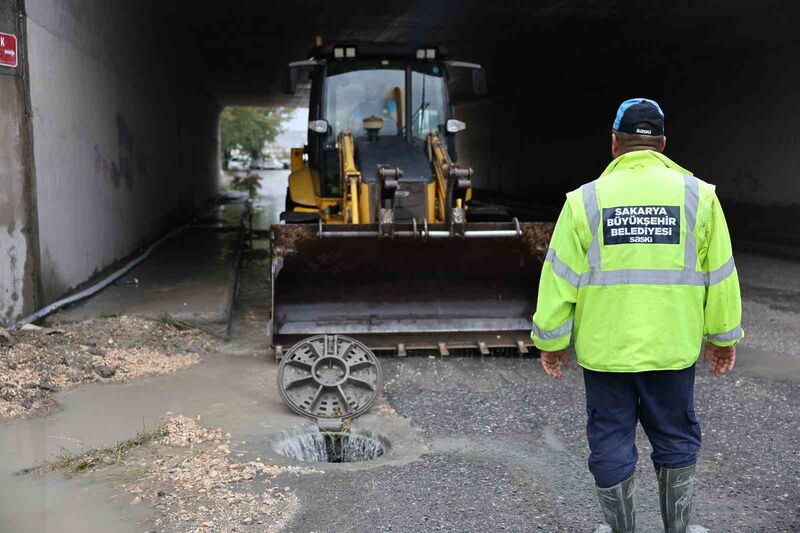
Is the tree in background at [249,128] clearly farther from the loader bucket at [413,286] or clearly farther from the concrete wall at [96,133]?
the loader bucket at [413,286]

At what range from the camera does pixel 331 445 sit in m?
4.90

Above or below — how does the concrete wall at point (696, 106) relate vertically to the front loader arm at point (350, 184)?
above

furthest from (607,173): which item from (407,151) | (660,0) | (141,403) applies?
(660,0)

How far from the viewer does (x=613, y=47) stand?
17547 mm

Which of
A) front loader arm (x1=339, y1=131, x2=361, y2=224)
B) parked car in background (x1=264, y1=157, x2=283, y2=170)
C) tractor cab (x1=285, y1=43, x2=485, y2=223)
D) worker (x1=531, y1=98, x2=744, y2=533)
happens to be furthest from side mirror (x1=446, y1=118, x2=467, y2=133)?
parked car in background (x1=264, y1=157, x2=283, y2=170)

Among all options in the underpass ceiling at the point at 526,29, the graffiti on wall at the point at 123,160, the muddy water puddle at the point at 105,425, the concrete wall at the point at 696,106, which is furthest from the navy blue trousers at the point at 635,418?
the concrete wall at the point at 696,106

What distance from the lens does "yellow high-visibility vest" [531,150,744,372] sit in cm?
303

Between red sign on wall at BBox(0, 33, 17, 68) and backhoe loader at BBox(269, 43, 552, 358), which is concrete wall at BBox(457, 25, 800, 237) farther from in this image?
red sign on wall at BBox(0, 33, 17, 68)

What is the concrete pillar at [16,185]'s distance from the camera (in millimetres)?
6617

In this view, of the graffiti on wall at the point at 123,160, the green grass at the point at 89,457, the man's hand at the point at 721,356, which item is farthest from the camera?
the graffiti on wall at the point at 123,160

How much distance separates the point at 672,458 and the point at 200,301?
5.79m

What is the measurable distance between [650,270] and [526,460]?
6.02 feet

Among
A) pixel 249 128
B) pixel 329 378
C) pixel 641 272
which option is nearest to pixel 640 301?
pixel 641 272

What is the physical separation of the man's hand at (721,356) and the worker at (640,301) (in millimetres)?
20
